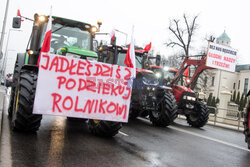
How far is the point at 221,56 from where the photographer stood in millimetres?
17141

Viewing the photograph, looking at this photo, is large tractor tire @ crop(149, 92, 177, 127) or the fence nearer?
large tractor tire @ crop(149, 92, 177, 127)

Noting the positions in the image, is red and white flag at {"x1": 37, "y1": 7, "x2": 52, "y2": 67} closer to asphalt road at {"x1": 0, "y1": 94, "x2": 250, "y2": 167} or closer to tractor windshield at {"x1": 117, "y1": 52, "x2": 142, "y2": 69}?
asphalt road at {"x1": 0, "y1": 94, "x2": 250, "y2": 167}

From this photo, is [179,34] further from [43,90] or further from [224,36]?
[224,36]

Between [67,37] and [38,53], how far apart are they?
0.92 metres

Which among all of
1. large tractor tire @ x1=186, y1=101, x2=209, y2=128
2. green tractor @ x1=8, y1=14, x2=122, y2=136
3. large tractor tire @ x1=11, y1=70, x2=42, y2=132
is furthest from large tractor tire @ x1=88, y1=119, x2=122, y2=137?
large tractor tire @ x1=186, y1=101, x2=209, y2=128

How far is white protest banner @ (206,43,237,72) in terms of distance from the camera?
16281mm

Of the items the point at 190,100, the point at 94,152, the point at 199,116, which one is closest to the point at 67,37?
the point at 94,152

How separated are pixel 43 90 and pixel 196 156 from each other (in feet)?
11.5

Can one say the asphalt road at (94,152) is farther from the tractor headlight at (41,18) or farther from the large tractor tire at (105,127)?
the tractor headlight at (41,18)

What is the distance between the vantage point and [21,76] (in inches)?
230

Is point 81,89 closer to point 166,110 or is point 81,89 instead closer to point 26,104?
point 26,104

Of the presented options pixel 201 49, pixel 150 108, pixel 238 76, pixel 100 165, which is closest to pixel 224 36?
pixel 238 76

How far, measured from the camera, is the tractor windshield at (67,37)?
7578mm

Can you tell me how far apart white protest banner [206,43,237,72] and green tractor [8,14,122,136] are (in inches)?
394
